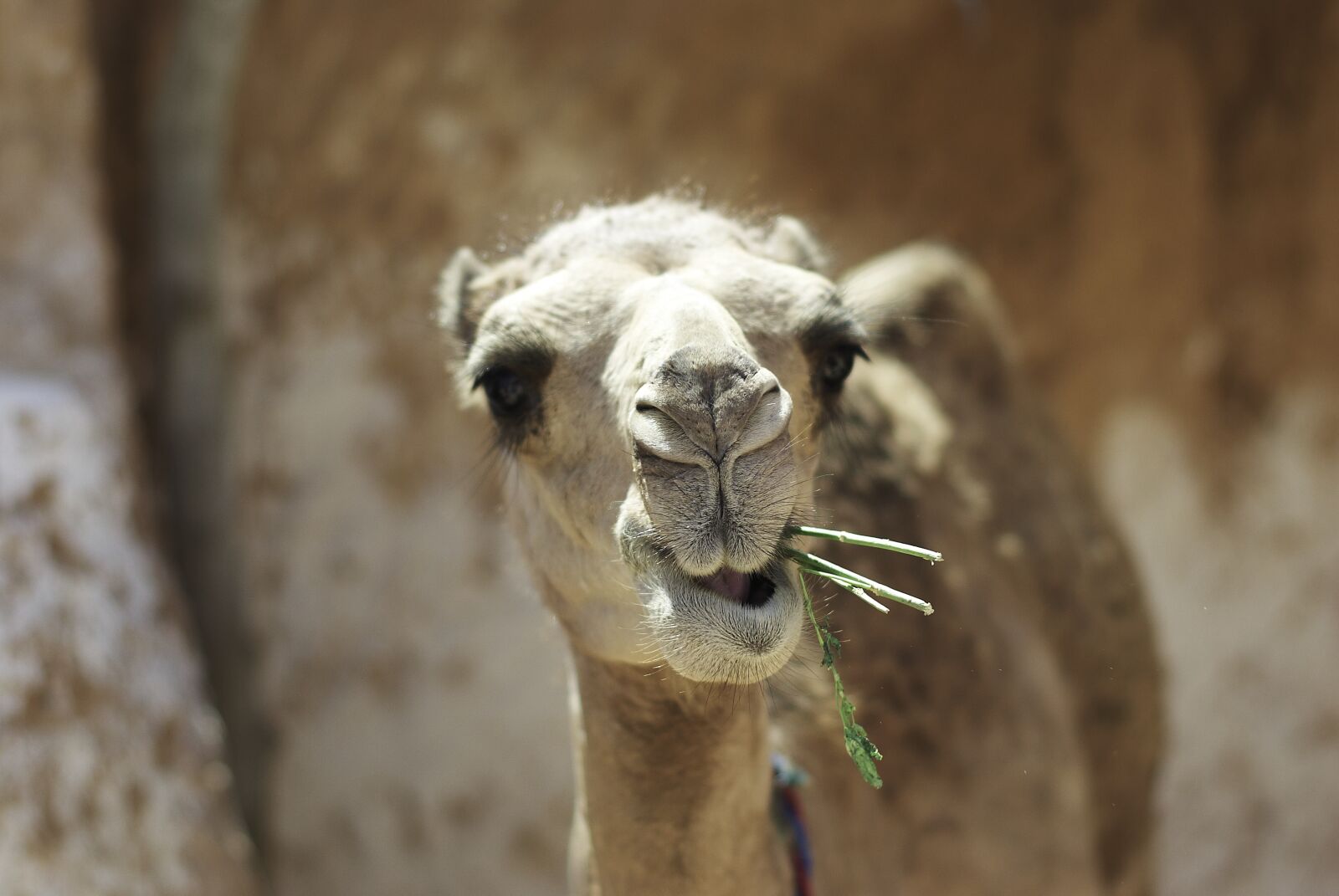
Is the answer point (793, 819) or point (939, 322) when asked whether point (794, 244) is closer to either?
point (793, 819)

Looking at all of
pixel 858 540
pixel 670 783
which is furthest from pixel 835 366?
pixel 670 783

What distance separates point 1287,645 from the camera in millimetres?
6457

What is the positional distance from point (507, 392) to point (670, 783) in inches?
29.4

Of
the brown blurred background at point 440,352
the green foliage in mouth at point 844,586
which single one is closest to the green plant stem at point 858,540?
the green foliage in mouth at point 844,586

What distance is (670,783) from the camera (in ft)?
7.93

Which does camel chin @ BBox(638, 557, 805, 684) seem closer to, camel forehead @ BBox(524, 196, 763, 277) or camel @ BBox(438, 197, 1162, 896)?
camel @ BBox(438, 197, 1162, 896)

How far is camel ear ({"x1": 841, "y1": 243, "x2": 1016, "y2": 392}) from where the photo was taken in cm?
423

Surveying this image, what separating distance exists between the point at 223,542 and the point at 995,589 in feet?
10.5

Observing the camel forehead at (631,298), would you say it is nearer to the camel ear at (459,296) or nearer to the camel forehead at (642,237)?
the camel forehead at (642,237)

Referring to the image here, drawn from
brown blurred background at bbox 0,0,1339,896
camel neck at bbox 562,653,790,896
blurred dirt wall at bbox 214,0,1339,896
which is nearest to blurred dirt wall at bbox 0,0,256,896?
brown blurred background at bbox 0,0,1339,896

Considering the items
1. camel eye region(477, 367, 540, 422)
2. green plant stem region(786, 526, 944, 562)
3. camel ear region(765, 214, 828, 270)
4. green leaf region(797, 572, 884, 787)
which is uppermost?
camel ear region(765, 214, 828, 270)

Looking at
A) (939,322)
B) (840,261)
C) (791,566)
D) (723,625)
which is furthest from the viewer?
(840,261)

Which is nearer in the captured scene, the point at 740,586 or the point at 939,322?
the point at 740,586

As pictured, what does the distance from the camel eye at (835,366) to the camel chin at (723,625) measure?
59cm
